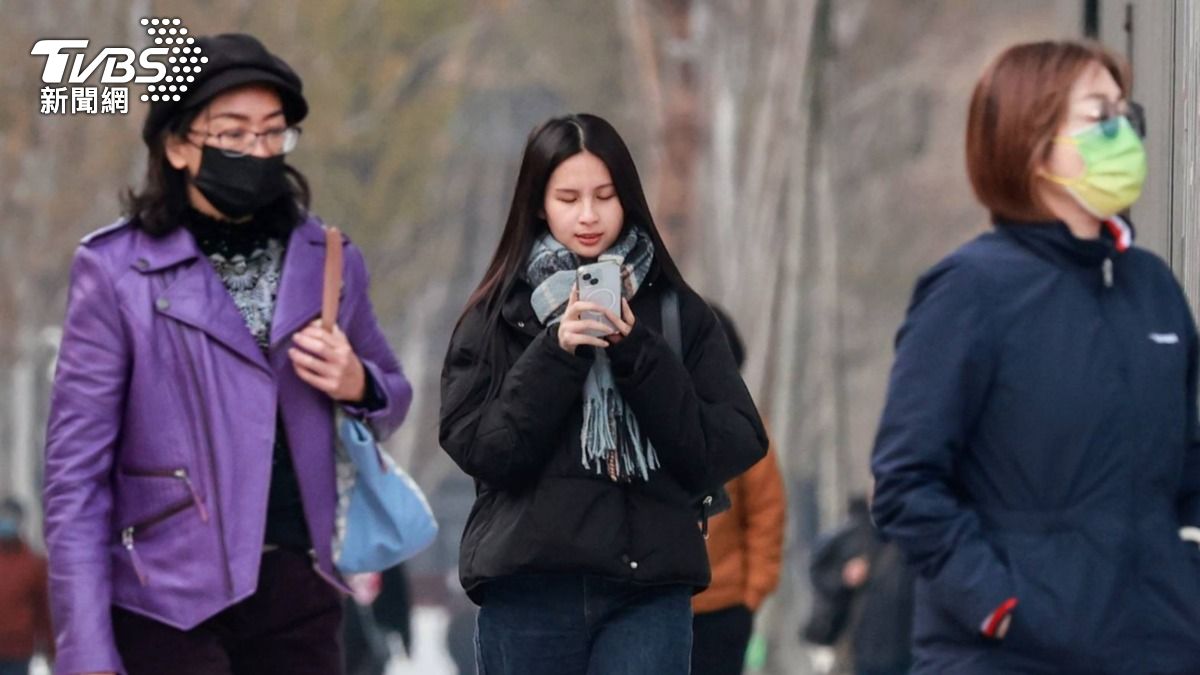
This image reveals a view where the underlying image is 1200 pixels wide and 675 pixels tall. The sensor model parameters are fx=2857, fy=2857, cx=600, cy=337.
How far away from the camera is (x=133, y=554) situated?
5.66 meters

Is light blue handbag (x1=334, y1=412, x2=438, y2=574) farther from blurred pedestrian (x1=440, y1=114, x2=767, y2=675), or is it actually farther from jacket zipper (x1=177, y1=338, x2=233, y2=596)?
blurred pedestrian (x1=440, y1=114, x2=767, y2=675)

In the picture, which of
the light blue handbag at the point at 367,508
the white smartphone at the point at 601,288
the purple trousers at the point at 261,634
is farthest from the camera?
the light blue handbag at the point at 367,508

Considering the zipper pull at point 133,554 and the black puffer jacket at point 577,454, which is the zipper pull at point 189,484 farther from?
the black puffer jacket at point 577,454

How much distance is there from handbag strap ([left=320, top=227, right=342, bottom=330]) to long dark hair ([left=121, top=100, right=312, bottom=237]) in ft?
0.33

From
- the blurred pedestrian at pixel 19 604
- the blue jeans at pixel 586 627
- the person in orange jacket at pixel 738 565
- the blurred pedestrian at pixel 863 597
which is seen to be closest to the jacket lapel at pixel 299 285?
the blue jeans at pixel 586 627

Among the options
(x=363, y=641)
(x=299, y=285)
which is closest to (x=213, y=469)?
(x=299, y=285)

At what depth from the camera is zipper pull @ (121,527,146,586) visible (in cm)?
563

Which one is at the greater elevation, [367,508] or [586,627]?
[367,508]

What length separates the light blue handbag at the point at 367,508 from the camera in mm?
5828

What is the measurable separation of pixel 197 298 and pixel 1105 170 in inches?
76.3

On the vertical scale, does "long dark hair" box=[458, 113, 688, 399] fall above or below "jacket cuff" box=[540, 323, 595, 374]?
above

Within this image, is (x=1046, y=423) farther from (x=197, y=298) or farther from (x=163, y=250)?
(x=163, y=250)

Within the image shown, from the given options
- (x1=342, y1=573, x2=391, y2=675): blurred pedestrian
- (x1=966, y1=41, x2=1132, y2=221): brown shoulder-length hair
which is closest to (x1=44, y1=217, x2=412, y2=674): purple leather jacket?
(x1=966, y1=41, x2=1132, y2=221): brown shoulder-length hair

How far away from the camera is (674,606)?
5.41m
